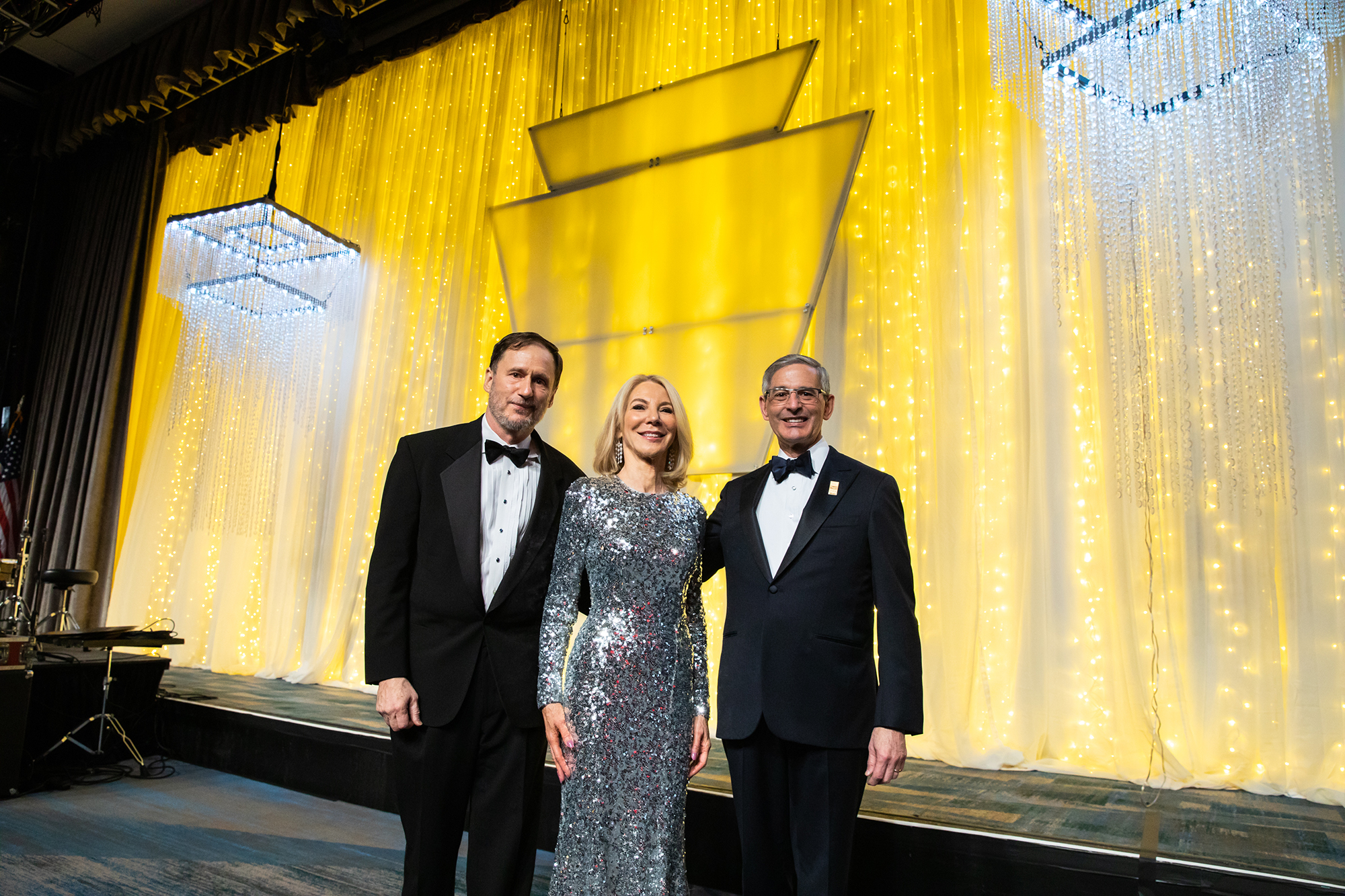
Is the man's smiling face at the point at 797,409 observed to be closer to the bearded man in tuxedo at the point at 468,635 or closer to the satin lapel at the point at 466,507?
the bearded man in tuxedo at the point at 468,635

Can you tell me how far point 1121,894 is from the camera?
2.10 meters

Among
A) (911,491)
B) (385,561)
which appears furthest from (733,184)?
(385,561)

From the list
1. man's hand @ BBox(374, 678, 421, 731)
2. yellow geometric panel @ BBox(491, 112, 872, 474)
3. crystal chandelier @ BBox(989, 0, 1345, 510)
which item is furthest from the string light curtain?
man's hand @ BBox(374, 678, 421, 731)

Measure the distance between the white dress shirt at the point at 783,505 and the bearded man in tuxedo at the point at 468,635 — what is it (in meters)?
0.46

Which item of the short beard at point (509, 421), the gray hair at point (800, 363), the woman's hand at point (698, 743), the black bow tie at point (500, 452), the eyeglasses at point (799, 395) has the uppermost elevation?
the gray hair at point (800, 363)

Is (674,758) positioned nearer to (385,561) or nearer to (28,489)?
(385,561)

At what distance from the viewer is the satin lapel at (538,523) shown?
1.80 metres

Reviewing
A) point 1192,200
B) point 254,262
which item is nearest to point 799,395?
point 1192,200

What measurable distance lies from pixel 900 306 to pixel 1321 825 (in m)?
2.66

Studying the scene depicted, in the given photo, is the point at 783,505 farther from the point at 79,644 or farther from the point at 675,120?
the point at 79,644

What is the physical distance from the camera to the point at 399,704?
1.71 metres

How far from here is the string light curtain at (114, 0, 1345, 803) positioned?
11.1 ft

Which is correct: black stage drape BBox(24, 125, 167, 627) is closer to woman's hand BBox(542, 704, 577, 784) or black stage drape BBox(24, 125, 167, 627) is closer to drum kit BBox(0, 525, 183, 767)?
drum kit BBox(0, 525, 183, 767)

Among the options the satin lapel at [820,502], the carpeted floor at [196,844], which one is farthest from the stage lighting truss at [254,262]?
the satin lapel at [820,502]
